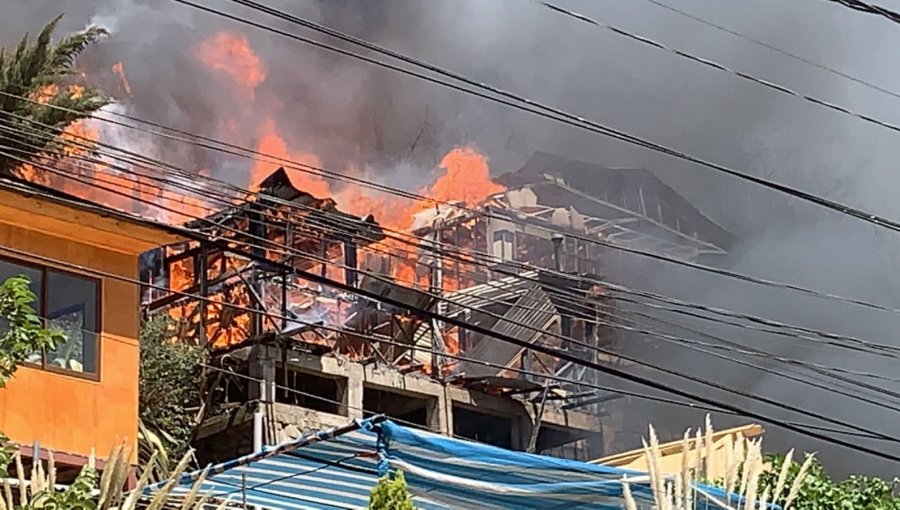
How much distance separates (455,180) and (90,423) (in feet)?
78.5

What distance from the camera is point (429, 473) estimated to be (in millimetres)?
9883

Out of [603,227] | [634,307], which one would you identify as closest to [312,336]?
[634,307]

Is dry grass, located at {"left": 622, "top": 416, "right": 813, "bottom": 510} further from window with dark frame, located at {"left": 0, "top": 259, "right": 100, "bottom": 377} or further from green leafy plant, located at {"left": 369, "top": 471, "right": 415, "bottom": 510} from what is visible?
window with dark frame, located at {"left": 0, "top": 259, "right": 100, "bottom": 377}

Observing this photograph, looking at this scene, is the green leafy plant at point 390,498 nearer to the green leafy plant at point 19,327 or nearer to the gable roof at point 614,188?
the green leafy plant at point 19,327

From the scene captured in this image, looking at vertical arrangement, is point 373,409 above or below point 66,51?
below

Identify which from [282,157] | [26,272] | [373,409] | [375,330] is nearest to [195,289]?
[375,330]

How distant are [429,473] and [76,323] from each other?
23.1 feet

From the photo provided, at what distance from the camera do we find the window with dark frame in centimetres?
1515

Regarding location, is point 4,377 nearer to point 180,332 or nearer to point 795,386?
point 180,332

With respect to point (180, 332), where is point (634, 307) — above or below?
above

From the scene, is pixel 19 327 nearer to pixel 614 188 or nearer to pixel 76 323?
pixel 76 323

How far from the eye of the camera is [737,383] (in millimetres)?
36688

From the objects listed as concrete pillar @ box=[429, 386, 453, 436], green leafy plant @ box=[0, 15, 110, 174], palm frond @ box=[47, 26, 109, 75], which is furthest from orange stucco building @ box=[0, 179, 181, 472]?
concrete pillar @ box=[429, 386, 453, 436]

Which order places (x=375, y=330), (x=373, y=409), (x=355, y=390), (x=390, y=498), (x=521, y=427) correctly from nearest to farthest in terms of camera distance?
(x=390, y=498) → (x=355, y=390) → (x=373, y=409) → (x=375, y=330) → (x=521, y=427)
